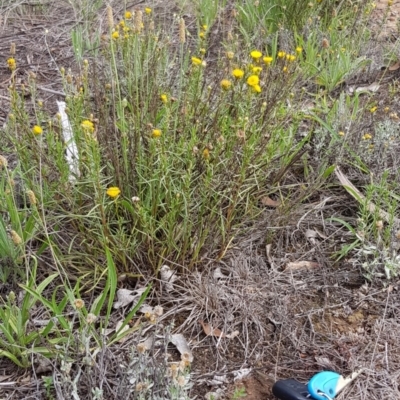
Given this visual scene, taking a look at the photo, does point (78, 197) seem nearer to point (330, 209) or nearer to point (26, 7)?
point (330, 209)

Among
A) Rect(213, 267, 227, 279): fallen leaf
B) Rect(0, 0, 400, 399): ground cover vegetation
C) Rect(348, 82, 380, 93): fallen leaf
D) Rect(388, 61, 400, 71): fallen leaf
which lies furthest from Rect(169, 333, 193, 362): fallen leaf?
Rect(388, 61, 400, 71): fallen leaf

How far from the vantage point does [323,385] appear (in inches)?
62.0

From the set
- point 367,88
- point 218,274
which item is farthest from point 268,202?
point 367,88

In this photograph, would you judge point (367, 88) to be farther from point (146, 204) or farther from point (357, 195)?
point (146, 204)

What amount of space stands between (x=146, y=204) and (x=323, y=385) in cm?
87

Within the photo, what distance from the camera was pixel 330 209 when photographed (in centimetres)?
230

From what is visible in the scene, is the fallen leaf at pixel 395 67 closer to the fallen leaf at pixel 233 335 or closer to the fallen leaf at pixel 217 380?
the fallen leaf at pixel 233 335

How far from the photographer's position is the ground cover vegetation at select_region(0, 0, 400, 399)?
1.56 metres

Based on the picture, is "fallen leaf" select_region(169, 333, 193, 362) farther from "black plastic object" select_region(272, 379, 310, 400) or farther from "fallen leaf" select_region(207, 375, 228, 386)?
"black plastic object" select_region(272, 379, 310, 400)

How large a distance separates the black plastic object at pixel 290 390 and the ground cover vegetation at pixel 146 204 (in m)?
0.13

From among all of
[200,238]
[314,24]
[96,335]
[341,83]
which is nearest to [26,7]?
[314,24]

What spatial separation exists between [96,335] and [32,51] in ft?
8.16

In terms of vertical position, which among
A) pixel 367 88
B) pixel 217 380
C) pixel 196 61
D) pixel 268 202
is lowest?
pixel 217 380

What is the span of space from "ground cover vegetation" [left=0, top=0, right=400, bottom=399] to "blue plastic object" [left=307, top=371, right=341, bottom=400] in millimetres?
234
